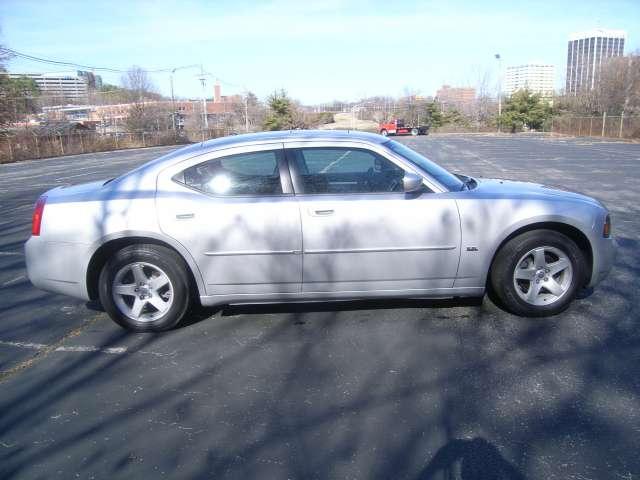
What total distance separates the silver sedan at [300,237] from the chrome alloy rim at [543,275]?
0.04 feet

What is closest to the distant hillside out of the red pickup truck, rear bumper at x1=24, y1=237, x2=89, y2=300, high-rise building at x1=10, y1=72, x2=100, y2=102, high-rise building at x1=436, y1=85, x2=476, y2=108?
the red pickup truck

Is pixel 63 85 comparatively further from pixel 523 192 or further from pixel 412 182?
pixel 523 192

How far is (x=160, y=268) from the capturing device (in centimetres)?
429

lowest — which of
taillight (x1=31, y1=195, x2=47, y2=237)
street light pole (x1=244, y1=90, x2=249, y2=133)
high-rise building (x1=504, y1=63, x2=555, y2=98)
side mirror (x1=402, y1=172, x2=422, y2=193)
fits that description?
taillight (x1=31, y1=195, x2=47, y2=237)

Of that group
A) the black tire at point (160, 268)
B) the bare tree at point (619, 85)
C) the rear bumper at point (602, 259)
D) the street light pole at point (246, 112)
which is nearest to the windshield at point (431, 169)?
the rear bumper at point (602, 259)

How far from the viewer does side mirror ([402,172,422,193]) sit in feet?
13.6

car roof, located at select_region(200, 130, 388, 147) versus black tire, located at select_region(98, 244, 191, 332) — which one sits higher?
car roof, located at select_region(200, 130, 388, 147)

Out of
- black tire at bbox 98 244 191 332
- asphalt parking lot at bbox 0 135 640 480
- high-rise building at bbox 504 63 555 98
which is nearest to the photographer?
asphalt parking lot at bbox 0 135 640 480

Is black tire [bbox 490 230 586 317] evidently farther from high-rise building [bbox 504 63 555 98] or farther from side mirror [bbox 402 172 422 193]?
high-rise building [bbox 504 63 555 98]

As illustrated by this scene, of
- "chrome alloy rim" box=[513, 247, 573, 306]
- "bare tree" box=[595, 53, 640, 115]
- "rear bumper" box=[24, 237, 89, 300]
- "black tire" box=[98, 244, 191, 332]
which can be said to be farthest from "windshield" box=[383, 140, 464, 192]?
"bare tree" box=[595, 53, 640, 115]

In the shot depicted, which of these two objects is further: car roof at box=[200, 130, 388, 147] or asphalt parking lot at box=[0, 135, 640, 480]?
car roof at box=[200, 130, 388, 147]

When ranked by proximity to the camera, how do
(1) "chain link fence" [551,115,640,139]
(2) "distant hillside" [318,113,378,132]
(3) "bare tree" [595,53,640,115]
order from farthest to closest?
1. (2) "distant hillside" [318,113,378,132]
2. (3) "bare tree" [595,53,640,115]
3. (1) "chain link fence" [551,115,640,139]

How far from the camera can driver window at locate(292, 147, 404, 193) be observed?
4.34 metres

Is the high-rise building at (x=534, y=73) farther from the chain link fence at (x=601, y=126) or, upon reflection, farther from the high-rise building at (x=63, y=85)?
the chain link fence at (x=601, y=126)
